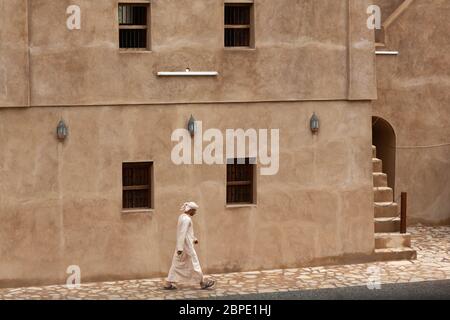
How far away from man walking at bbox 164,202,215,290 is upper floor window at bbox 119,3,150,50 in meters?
3.40

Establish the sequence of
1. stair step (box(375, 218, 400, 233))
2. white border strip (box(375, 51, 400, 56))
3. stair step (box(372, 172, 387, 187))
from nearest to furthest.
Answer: stair step (box(375, 218, 400, 233))
stair step (box(372, 172, 387, 187))
white border strip (box(375, 51, 400, 56))

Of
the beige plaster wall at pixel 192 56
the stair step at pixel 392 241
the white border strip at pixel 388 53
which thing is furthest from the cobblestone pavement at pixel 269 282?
the white border strip at pixel 388 53

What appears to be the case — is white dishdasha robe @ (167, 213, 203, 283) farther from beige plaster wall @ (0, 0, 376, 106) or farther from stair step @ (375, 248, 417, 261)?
stair step @ (375, 248, 417, 261)

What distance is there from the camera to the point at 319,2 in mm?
21438

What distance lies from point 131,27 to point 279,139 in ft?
12.3

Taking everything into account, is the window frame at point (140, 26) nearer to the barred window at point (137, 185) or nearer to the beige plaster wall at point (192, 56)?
the beige plaster wall at point (192, 56)

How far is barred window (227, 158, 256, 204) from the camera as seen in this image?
69.9 ft

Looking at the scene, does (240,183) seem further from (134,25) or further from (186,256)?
(134,25)

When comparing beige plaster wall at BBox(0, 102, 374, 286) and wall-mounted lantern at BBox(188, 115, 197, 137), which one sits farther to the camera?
wall-mounted lantern at BBox(188, 115, 197, 137)

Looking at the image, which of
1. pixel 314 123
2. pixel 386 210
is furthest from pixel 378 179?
pixel 314 123

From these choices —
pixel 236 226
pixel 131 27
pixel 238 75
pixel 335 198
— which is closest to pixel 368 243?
pixel 335 198

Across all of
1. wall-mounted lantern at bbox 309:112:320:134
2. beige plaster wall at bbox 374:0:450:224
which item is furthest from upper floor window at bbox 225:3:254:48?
beige plaster wall at bbox 374:0:450:224

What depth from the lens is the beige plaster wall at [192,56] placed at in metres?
19.6
